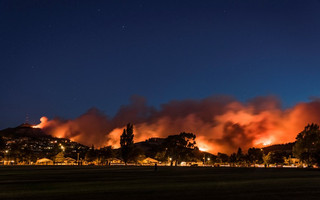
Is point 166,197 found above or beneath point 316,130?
beneath

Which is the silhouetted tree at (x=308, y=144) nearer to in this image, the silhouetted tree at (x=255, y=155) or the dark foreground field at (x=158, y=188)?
the dark foreground field at (x=158, y=188)

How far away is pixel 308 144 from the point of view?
325 ft

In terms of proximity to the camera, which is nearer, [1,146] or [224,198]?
[224,198]

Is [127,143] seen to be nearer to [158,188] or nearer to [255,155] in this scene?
[255,155]

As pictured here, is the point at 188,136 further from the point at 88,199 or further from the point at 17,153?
the point at 88,199

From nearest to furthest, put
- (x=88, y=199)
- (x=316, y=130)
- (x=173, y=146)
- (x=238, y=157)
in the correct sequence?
(x=88, y=199) < (x=316, y=130) < (x=173, y=146) < (x=238, y=157)

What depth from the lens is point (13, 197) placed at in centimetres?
1598

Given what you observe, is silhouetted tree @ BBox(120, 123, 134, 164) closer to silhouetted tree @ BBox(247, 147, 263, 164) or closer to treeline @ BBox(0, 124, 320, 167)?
treeline @ BBox(0, 124, 320, 167)

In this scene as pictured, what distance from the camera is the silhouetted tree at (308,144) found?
9619 cm

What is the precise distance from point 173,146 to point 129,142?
24.9m

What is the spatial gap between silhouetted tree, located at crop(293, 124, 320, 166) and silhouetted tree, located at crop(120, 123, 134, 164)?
191 feet

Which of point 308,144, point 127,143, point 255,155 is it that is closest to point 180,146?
point 127,143

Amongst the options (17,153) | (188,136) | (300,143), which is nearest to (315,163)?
(300,143)

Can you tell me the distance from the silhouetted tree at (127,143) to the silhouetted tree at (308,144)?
2287 inches
